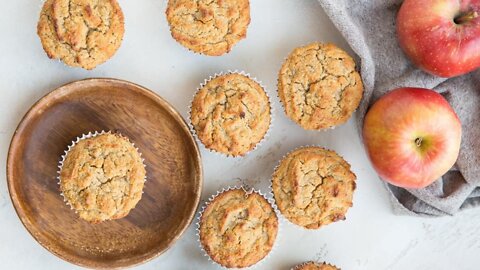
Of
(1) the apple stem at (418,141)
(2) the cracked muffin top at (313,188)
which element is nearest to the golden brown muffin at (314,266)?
(2) the cracked muffin top at (313,188)

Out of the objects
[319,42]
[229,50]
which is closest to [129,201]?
[229,50]

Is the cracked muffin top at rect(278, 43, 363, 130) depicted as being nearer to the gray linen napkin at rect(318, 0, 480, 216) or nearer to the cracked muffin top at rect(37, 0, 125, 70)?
the gray linen napkin at rect(318, 0, 480, 216)

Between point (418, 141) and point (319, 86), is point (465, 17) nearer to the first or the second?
point (418, 141)

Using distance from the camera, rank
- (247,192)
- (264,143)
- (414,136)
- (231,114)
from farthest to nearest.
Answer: (264,143), (247,192), (231,114), (414,136)

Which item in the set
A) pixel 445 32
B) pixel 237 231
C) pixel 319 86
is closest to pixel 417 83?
pixel 445 32

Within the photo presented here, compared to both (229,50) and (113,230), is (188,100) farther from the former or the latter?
(113,230)

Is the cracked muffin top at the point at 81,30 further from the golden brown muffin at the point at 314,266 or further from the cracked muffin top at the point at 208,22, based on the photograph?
the golden brown muffin at the point at 314,266
